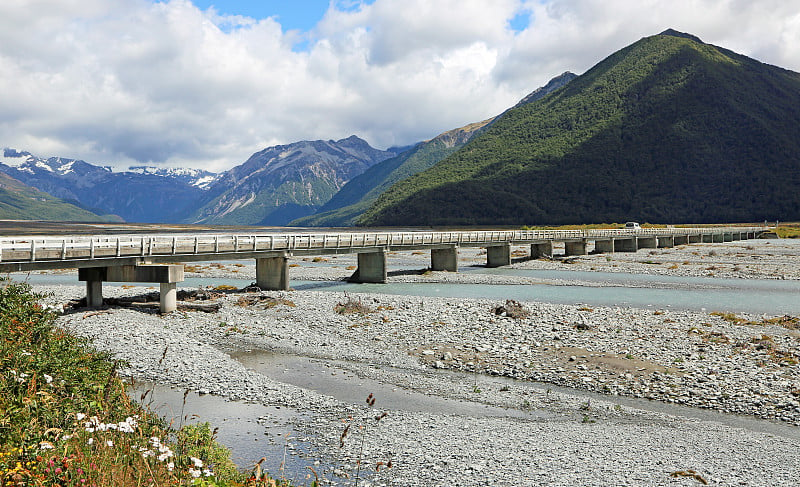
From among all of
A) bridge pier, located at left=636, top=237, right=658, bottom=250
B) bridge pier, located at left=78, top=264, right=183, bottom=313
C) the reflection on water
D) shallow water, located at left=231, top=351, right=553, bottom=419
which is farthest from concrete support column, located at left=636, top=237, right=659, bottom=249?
the reflection on water

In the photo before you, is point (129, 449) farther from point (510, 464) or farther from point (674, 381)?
point (674, 381)

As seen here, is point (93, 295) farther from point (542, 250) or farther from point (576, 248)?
point (576, 248)

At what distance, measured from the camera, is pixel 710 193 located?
193625mm

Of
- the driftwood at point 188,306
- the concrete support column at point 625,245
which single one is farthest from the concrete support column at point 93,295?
the concrete support column at point 625,245

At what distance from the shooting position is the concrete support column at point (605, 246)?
83875 millimetres

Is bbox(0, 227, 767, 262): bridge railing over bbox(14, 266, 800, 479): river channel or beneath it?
over

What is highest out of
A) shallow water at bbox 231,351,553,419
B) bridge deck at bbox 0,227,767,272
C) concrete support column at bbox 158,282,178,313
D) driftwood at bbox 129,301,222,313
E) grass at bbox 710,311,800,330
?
bridge deck at bbox 0,227,767,272

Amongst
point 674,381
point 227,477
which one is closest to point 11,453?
point 227,477

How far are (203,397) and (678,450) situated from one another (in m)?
12.0

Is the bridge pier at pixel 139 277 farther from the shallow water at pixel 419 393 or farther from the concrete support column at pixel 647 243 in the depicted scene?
the concrete support column at pixel 647 243

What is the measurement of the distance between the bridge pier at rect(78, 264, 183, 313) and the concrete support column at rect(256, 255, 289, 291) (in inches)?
405

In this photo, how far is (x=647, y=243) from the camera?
93750 mm

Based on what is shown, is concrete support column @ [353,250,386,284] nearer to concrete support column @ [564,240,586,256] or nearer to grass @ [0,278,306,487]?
grass @ [0,278,306,487]

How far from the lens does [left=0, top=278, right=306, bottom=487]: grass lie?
656cm
